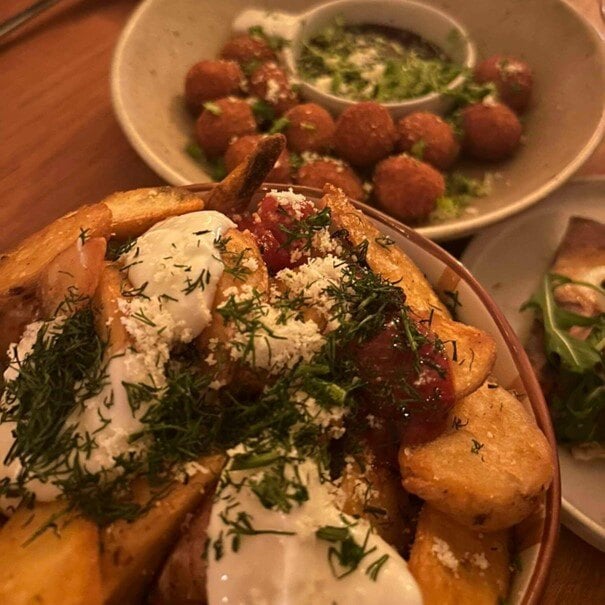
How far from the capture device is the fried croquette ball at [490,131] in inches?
72.7

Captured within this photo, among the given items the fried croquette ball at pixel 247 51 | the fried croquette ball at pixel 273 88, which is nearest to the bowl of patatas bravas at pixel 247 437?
the fried croquette ball at pixel 273 88

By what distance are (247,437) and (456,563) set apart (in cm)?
29

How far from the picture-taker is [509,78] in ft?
6.51

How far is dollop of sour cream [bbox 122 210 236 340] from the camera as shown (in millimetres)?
847

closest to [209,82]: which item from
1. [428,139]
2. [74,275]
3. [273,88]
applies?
[273,88]

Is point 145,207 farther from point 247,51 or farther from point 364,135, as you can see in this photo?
point 247,51

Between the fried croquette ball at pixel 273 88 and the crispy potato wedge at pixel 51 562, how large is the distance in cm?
138

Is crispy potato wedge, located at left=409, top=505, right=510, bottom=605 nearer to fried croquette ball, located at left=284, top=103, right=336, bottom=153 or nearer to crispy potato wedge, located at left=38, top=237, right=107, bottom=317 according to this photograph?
crispy potato wedge, located at left=38, top=237, right=107, bottom=317

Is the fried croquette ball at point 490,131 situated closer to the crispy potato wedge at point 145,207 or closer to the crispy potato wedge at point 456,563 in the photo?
the crispy potato wedge at point 145,207

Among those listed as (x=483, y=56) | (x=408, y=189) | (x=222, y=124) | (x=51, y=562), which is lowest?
(x=483, y=56)

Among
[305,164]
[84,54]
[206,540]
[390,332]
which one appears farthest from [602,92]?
[206,540]

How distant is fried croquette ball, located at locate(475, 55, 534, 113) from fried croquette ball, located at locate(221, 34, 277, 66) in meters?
0.65

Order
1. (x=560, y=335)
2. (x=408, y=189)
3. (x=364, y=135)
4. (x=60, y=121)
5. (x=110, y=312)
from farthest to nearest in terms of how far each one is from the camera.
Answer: (x=60, y=121)
(x=364, y=135)
(x=408, y=189)
(x=560, y=335)
(x=110, y=312)

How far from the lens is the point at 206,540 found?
742 mm
